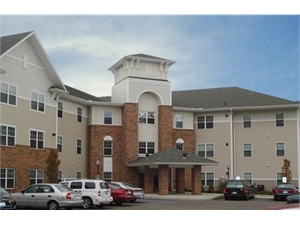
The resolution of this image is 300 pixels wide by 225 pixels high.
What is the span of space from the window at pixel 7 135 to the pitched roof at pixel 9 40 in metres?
4.57

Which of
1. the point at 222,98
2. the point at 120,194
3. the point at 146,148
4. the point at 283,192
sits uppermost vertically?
the point at 222,98

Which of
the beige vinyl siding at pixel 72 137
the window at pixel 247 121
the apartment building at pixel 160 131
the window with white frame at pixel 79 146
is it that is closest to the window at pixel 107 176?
the apartment building at pixel 160 131

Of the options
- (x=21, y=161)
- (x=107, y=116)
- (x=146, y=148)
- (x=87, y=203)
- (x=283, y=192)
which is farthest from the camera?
(x=146, y=148)

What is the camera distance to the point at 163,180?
130ft

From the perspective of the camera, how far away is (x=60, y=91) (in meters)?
36.3

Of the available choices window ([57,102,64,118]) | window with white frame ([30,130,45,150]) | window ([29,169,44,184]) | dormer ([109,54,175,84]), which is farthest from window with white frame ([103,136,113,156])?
window ([29,169,44,184])

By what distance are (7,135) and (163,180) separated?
43.8ft

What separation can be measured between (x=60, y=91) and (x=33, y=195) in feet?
43.9

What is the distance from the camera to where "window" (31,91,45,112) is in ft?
112

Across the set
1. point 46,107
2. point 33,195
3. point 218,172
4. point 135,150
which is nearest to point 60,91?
point 46,107

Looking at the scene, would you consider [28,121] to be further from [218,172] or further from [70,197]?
[218,172]

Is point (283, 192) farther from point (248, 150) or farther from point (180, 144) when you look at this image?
point (180, 144)

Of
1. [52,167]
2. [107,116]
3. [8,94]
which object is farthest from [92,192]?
[107,116]

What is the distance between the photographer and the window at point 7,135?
30.9 meters
